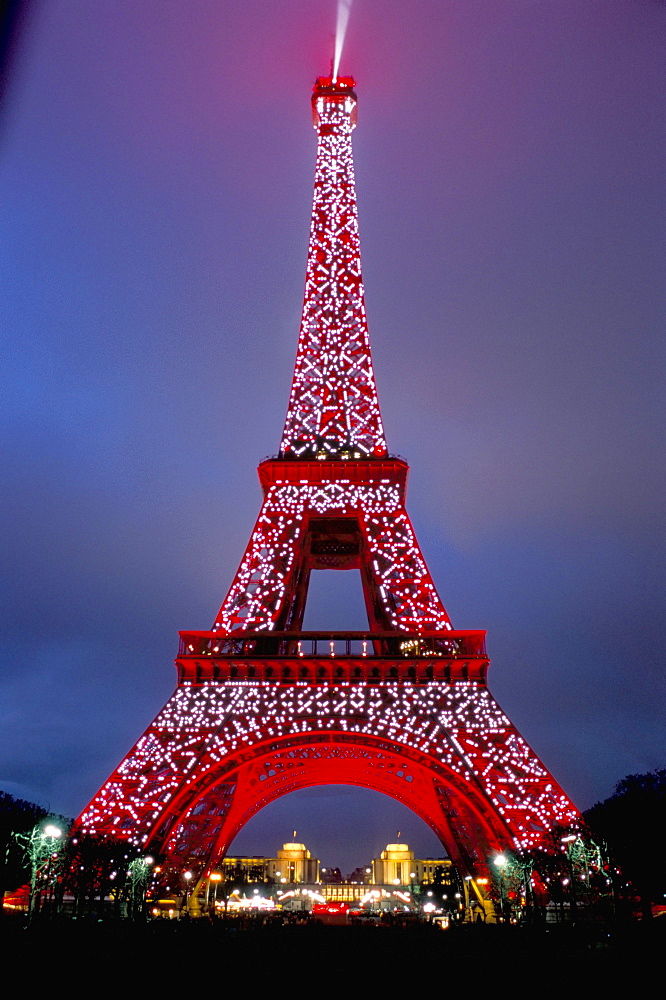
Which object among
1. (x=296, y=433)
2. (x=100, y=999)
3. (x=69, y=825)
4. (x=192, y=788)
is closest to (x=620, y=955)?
(x=100, y=999)

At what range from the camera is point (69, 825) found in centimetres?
3328

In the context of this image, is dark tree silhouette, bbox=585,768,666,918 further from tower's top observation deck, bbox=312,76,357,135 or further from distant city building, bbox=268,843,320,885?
distant city building, bbox=268,843,320,885

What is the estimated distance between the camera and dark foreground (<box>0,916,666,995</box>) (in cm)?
965

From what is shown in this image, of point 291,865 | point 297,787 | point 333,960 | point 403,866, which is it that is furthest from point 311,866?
point 333,960

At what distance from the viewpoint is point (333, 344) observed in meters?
41.6

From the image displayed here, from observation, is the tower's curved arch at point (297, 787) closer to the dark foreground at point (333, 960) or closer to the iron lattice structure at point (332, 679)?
the iron lattice structure at point (332, 679)

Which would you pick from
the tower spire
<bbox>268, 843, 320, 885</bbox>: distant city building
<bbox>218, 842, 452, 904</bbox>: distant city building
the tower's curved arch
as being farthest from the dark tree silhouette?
<bbox>268, 843, 320, 885</bbox>: distant city building

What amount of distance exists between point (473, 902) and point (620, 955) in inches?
1328

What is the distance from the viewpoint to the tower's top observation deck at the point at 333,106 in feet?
158

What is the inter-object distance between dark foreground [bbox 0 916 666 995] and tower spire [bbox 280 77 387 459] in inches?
942

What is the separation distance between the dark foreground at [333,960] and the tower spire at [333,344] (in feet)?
78.5

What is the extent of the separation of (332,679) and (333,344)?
1701cm

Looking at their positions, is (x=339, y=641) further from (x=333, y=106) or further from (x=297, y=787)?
(x=333, y=106)

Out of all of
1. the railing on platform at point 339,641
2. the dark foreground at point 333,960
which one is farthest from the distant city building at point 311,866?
the dark foreground at point 333,960
